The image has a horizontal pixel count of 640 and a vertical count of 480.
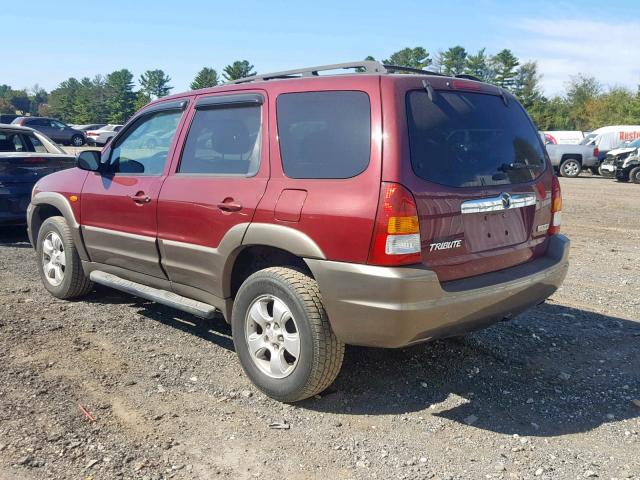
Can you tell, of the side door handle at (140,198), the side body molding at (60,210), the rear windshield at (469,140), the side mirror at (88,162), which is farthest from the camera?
the side body molding at (60,210)

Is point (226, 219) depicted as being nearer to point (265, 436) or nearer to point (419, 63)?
point (265, 436)

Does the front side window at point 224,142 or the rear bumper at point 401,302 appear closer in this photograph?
the rear bumper at point 401,302

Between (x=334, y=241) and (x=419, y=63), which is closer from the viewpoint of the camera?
(x=334, y=241)

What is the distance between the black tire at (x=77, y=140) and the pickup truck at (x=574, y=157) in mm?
30158

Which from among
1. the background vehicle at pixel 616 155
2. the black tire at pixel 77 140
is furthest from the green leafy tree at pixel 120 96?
the background vehicle at pixel 616 155

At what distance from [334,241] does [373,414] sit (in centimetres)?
110

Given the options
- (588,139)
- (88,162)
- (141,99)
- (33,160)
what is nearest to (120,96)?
(141,99)

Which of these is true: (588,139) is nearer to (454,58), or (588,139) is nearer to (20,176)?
(20,176)

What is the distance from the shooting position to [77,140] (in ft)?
134

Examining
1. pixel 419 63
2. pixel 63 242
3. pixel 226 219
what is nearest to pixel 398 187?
pixel 226 219

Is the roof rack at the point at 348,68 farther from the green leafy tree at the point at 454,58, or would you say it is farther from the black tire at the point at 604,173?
the green leafy tree at the point at 454,58

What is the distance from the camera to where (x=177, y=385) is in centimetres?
399

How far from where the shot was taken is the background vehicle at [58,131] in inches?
1508

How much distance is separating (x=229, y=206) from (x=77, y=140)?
4054cm
